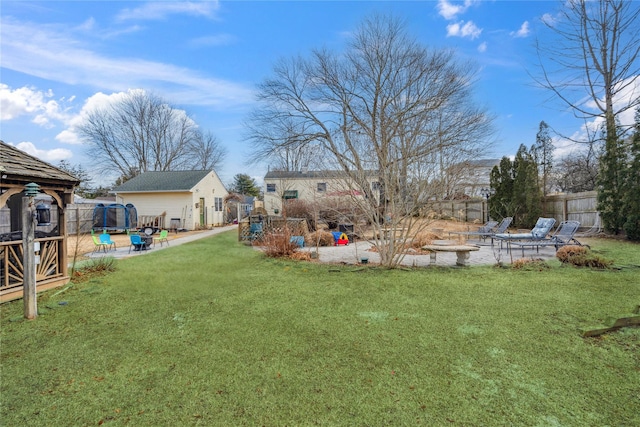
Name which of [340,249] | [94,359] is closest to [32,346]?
[94,359]

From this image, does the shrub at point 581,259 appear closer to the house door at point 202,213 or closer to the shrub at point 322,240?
the shrub at point 322,240

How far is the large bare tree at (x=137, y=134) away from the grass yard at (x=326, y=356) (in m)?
29.2

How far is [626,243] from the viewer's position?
1104 cm

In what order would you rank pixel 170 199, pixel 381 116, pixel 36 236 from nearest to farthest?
pixel 36 236 < pixel 381 116 < pixel 170 199

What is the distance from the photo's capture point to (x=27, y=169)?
5.40 m

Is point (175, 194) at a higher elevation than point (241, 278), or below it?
higher

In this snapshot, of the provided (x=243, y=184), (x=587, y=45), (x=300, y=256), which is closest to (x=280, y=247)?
(x=300, y=256)

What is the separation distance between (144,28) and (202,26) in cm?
164

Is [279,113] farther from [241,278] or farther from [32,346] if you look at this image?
[32,346]

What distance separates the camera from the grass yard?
7.87 ft

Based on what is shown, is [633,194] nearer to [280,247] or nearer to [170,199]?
[280,247]

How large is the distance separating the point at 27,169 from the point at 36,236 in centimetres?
157

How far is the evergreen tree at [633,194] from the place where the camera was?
37.0 feet

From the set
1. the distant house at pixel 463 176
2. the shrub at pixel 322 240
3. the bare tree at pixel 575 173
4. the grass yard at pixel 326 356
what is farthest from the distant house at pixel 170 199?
the bare tree at pixel 575 173
